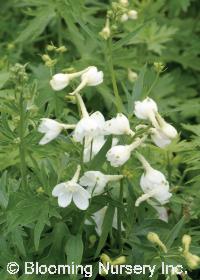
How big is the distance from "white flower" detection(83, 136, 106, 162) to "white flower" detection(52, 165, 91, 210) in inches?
4.7

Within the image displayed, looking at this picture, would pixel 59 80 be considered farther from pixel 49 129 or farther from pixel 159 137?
pixel 159 137

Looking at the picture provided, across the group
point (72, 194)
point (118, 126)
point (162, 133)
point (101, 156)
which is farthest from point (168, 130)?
point (72, 194)

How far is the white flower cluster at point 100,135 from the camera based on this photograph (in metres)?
1.91

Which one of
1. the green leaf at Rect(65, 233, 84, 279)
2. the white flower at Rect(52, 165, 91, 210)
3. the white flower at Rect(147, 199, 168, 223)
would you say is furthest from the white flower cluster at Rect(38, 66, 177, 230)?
the white flower at Rect(147, 199, 168, 223)

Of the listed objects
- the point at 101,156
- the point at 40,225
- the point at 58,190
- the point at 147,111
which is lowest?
the point at 40,225

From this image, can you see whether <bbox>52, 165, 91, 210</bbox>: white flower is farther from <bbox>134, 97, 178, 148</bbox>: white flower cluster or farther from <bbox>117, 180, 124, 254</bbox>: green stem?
<bbox>134, 97, 178, 148</bbox>: white flower cluster

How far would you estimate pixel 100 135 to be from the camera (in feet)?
6.56

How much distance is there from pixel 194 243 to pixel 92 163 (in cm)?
47

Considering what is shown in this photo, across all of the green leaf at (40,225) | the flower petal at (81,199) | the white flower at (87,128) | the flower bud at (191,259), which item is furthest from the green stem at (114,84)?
the flower bud at (191,259)

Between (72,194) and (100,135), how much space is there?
0.20 meters

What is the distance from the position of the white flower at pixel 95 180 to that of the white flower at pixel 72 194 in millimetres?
33

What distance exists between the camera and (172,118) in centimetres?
364

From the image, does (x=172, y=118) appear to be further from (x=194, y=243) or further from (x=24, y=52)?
(x=194, y=243)

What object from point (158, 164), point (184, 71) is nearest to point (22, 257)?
point (158, 164)
